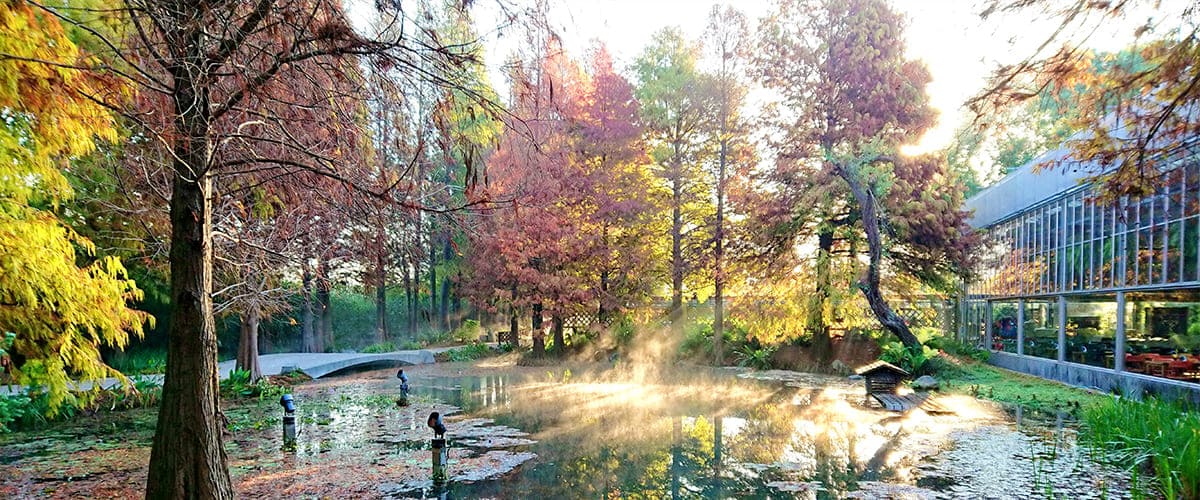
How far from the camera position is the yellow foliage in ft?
14.7

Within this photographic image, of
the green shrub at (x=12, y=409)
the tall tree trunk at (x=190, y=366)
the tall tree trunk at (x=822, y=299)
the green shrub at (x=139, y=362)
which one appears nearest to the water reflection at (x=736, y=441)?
the tall tree trunk at (x=190, y=366)

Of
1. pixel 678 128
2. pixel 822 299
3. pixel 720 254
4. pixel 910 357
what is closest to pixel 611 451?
pixel 910 357

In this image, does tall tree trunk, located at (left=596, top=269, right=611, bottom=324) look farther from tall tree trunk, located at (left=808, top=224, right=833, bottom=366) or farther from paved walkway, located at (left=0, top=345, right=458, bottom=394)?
tall tree trunk, located at (left=808, top=224, right=833, bottom=366)

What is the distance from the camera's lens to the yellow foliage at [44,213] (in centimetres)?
449

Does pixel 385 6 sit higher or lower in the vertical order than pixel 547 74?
higher

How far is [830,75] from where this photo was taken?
17.6m

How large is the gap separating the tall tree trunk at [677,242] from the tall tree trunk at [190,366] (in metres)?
16.3

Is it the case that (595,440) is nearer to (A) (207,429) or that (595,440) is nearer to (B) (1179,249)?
(A) (207,429)

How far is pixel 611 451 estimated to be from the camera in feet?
26.6

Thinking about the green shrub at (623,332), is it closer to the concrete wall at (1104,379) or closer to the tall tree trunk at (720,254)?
the tall tree trunk at (720,254)

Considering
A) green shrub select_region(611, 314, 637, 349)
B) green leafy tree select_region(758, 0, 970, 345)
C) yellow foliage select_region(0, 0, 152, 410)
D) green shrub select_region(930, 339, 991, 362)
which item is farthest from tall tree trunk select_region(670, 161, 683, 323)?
yellow foliage select_region(0, 0, 152, 410)

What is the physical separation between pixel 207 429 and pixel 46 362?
2797 mm

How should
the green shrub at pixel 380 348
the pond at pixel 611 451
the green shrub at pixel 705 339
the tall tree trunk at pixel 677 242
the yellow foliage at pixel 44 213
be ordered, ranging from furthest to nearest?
the green shrub at pixel 380 348 → the tall tree trunk at pixel 677 242 → the green shrub at pixel 705 339 → the pond at pixel 611 451 → the yellow foliage at pixel 44 213

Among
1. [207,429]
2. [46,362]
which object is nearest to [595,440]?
[207,429]
